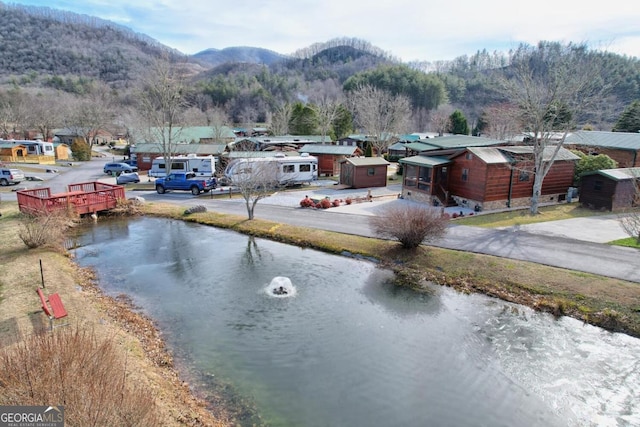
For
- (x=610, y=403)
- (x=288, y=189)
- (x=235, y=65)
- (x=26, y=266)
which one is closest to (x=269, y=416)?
(x=610, y=403)

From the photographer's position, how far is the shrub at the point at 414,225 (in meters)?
16.5

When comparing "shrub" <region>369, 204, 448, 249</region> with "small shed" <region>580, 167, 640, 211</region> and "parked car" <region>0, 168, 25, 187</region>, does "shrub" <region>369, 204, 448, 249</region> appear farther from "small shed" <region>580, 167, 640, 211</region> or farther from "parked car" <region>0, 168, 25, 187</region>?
"parked car" <region>0, 168, 25, 187</region>

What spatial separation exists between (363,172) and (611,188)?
54.3ft

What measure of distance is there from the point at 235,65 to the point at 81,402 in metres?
176

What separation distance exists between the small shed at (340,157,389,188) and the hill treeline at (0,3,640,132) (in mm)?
14175

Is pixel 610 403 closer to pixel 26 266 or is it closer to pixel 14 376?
pixel 14 376

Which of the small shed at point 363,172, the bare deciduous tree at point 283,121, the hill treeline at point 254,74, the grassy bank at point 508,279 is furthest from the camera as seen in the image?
the hill treeline at point 254,74

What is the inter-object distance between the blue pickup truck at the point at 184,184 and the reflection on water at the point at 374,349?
14.8 m

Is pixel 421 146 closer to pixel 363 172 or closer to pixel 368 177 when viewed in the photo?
pixel 368 177

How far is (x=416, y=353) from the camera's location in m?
10.4

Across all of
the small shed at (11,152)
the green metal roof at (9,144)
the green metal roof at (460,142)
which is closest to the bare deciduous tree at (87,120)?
the green metal roof at (9,144)

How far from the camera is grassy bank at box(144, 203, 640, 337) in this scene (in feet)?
39.5

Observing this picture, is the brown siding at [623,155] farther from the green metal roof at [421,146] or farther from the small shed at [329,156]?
the small shed at [329,156]

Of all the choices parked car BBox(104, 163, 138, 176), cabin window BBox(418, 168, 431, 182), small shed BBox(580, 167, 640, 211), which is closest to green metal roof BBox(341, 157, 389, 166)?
cabin window BBox(418, 168, 431, 182)
